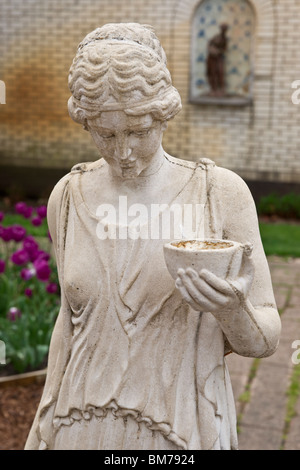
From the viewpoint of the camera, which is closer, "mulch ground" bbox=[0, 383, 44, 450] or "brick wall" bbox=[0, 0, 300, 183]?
"mulch ground" bbox=[0, 383, 44, 450]

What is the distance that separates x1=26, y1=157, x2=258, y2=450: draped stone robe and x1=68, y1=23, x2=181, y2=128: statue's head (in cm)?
30

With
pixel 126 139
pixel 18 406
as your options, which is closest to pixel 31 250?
pixel 18 406

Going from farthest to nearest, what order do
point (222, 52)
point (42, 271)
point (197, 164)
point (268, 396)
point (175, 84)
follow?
point (175, 84)
point (222, 52)
point (268, 396)
point (42, 271)
point (197, 164)

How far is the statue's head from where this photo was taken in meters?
1.47

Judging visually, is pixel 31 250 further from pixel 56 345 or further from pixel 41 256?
pixel 56 345

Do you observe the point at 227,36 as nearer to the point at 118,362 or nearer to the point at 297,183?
the point at 297,183

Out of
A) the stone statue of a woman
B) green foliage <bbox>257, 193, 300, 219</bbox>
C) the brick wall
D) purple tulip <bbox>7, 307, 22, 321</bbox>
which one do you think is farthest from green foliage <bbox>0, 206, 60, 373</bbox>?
the brick wall

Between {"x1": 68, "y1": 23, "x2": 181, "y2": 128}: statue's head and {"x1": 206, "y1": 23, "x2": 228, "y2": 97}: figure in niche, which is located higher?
{"x1": 68, "y1": 23, "x2": 181, "y2": 128}: statue's head

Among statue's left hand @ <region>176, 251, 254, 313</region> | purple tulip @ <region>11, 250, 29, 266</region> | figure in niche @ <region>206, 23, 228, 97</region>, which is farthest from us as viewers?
figure in niche @ <region>206, 23, 228, 97</region>

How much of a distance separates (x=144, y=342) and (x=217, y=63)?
939 cm

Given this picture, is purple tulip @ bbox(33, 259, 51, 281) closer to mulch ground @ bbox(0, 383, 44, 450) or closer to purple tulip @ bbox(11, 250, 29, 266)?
purple tulip @ bbox(11, 250, 29, 266)

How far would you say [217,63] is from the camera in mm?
10445

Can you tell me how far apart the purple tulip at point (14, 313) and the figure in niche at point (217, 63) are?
661 cm

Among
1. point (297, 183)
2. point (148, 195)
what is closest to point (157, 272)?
point (148, 195)
